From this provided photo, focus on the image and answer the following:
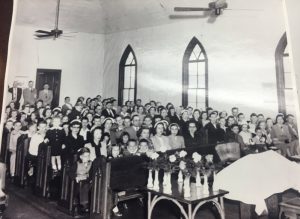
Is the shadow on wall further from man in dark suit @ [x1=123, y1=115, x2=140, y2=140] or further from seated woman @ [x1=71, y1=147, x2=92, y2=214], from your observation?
man in dark suit @ [x1=123, y1=115, x2=140, y2=140]

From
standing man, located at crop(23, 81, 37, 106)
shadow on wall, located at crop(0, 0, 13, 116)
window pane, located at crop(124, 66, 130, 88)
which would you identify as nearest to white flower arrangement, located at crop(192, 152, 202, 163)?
window pane, located at crop(124, 66, 130, 88)

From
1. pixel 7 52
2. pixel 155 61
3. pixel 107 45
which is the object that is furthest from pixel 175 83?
pixel 7 52

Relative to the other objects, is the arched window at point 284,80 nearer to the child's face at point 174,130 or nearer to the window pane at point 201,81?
the window pane at point 201,81

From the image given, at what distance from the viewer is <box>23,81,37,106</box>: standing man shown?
4.65 feet

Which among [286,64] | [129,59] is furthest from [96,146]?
[286,64]

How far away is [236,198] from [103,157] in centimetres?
77

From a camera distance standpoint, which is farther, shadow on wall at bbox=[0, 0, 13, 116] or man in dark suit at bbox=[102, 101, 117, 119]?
man in dark suit at bbox=[102, 101, 117, 119]

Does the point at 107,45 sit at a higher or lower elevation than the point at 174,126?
higher

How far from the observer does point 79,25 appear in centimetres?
163

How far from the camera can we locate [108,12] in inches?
63.7

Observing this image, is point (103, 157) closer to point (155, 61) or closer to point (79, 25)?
point (155, 61)

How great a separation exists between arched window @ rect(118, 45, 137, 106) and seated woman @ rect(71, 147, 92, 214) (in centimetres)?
42

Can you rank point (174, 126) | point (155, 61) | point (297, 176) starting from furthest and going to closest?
point (174, 126) < point (155, 61) < point (297, 176)

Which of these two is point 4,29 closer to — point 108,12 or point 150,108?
point 108,12
